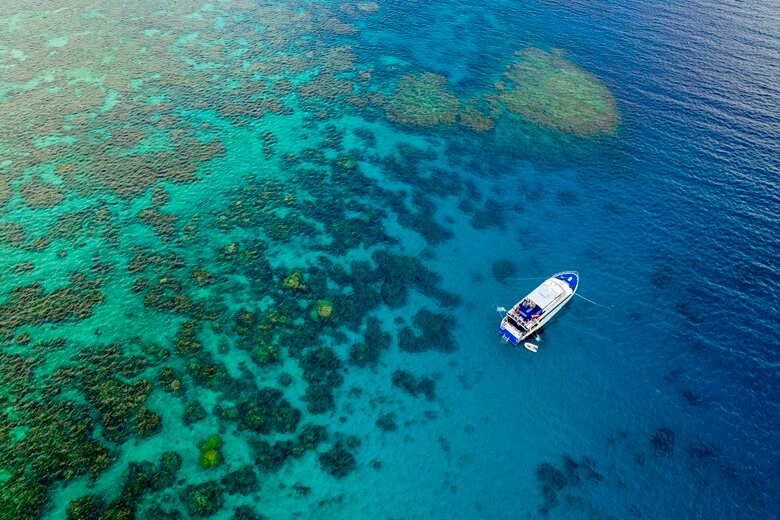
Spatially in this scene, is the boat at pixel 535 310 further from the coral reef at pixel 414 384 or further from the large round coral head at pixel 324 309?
the large round coral head at pixel 324 309

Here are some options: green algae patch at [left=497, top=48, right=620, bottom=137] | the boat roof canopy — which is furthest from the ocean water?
the boat roof canopy

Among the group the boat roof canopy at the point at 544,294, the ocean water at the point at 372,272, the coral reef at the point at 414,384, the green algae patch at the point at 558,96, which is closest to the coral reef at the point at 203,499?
the ocean water at the point at 372,272

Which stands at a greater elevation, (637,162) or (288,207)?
(637,162)

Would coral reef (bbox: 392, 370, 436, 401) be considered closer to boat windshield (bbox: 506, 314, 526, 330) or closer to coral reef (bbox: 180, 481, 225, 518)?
boat windshield (bbox: 506, 314, 526, 330)

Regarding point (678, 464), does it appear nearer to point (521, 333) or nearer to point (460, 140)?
point (521, 333)

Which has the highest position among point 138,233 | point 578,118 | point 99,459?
point 578,118

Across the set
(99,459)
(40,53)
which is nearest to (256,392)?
(99,459)
